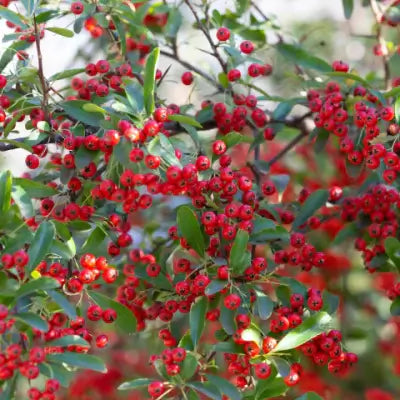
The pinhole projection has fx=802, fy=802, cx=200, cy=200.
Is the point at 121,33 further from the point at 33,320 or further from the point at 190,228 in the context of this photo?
the point at 33,320

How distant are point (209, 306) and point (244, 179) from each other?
1.08 ft

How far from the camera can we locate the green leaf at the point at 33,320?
1491 mm

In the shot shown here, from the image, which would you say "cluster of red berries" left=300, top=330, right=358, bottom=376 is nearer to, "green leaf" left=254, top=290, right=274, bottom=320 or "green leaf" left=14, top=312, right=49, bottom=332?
"green leaf" left=254, top=290, right=274, bottom=320

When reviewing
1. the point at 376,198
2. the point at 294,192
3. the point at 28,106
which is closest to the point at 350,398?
the point at 294,192

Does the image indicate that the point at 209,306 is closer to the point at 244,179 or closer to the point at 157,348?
the point at 244,179

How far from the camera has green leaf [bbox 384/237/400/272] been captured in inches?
75.7

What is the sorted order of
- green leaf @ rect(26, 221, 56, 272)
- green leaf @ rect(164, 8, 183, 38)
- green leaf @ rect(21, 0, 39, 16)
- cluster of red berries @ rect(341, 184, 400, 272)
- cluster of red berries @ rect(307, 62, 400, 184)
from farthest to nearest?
1. green leaf @ rect(164, 8, 183, 38)
2. cluster of red berries @ rect(341, 184, 400, 272)
3. green leaf @ rect(21, 0, 39, 16)
4. cluster of red berries @ rect(307, 62, 400, 184)
5. green leaf @ rect(26, 221, 56, 272)

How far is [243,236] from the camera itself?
1701 millimetres

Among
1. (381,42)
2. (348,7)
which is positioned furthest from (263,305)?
(348,7)

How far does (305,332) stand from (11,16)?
1.00m

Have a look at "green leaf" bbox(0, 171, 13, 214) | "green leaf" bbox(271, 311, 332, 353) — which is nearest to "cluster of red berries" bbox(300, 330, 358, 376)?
"green leaf" bbox(271, 311, 332, 353)

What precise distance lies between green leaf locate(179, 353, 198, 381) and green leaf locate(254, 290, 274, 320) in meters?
0.17

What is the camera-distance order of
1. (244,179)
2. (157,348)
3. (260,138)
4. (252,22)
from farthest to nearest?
(157,348) → (252,22) → (260,138) → (244,179)

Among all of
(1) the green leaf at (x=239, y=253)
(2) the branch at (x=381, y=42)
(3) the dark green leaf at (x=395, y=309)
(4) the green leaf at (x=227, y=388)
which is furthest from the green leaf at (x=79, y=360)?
(2) the branch at (x=381, y=42)
